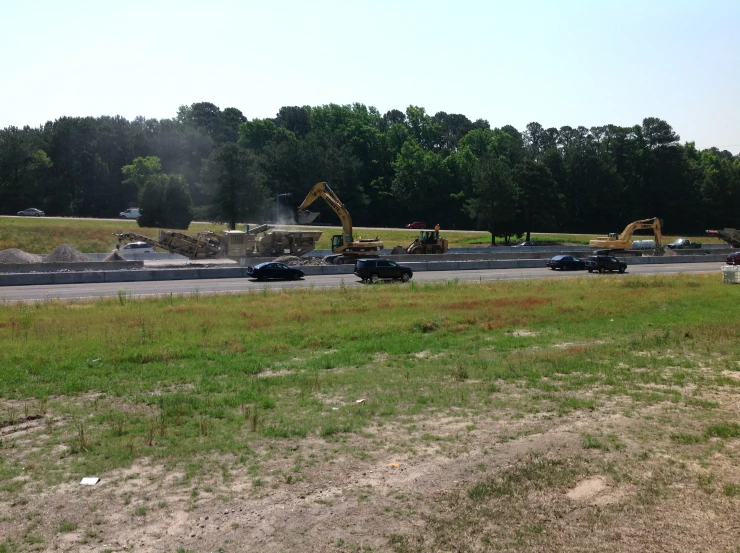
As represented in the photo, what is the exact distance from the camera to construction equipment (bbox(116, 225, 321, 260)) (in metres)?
54.1

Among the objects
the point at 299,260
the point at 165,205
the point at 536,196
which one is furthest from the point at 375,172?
the point at 299,260

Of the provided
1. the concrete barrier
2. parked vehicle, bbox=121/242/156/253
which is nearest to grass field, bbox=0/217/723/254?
parked vehicle, bbox=121/242/156/253

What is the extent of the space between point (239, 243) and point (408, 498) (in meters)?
46.2

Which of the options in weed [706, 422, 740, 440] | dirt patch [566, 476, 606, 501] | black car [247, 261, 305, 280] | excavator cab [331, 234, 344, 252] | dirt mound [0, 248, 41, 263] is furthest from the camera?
excavator cab [331, 234, 344, 252]

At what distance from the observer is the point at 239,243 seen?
54.2 m

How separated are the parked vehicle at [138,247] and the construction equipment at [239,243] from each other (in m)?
0.83

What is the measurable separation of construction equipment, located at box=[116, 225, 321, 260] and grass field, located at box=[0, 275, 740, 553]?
3103 cm

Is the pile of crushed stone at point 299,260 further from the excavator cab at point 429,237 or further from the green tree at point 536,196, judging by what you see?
the green tree at point 536,196

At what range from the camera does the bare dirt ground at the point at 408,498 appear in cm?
837

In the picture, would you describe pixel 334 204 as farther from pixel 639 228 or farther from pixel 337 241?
pixel 639 228

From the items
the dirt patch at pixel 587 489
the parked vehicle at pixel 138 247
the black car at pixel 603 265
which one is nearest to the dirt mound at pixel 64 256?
the parked vehicle at pixel 138 247

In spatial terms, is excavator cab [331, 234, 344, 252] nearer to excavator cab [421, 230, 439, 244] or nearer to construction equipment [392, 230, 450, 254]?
construction equipment [392, 230, 450, 254]

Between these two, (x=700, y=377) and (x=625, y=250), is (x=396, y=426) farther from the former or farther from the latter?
(x=625, y=250)

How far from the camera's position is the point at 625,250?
66.2 meters
